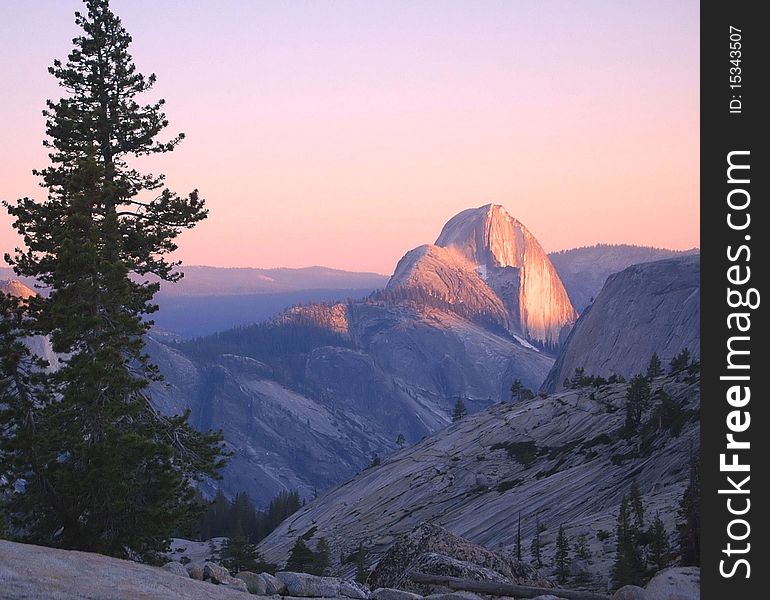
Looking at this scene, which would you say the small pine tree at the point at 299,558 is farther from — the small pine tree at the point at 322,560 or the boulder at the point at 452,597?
the boulder at the point at 452,597

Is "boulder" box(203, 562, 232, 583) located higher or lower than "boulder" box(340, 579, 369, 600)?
higher

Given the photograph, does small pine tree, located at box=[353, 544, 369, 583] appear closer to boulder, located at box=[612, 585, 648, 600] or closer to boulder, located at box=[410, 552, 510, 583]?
boulder, located at box=[410, 552, 510, 583]

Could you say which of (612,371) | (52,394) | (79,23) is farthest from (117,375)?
(612,371)

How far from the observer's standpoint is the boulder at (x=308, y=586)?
70.4ft

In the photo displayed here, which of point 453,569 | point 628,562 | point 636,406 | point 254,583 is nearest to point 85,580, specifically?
point 254,583

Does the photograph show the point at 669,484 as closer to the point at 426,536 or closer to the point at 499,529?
the point at 499,529

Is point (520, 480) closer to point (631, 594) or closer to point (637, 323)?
point (631, 594)

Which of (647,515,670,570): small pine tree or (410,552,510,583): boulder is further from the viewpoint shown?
(647,515,670,570): small pine tree

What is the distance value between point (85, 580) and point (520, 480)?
233 ft

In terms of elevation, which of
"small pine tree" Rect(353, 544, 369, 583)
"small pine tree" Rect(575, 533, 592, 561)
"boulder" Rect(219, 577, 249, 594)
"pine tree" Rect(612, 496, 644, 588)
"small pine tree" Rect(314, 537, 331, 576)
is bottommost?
"small pine tree" Rect(314, 537, 331, 576)

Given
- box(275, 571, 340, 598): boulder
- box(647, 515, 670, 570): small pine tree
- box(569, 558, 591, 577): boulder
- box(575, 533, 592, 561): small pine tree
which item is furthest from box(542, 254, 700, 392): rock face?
box(275, 571, 340, 598): boulder

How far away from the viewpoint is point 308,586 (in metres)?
21.6

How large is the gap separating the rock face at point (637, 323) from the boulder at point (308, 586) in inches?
5449

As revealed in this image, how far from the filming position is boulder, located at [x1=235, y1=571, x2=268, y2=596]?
21.4 metres
